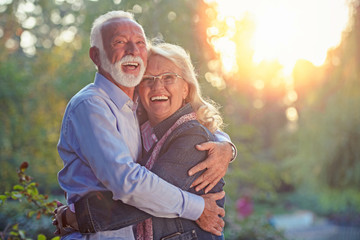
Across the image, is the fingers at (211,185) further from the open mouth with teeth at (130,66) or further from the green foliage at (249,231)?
the green foliage at (249,231)

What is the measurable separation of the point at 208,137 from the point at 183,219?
0.49 metres

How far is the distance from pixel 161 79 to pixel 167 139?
1.34 ft

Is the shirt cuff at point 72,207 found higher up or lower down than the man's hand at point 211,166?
lower down

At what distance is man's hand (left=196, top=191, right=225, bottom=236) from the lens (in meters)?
2.29

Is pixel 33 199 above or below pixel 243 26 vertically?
below

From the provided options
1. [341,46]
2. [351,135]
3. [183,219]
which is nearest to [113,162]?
[183,219]

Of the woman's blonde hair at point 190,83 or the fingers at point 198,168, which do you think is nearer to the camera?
the fingers at point 198,168

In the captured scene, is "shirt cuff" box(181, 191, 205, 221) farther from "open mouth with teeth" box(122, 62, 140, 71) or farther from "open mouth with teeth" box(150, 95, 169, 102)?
"open mouth with teeth" box(122, 62, 140, 71)

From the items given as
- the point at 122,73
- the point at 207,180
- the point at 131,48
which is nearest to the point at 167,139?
the point at 207,180

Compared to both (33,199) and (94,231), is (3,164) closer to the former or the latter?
(33,199)

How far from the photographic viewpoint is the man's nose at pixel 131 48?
2406 mm

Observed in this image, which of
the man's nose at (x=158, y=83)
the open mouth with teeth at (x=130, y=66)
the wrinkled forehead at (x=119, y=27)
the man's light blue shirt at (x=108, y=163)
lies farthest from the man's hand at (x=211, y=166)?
the wrinkled forehead at (x=119, y=27)

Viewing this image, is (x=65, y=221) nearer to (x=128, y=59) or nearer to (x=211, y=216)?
(x=211, y=216)

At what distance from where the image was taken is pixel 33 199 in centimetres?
326
